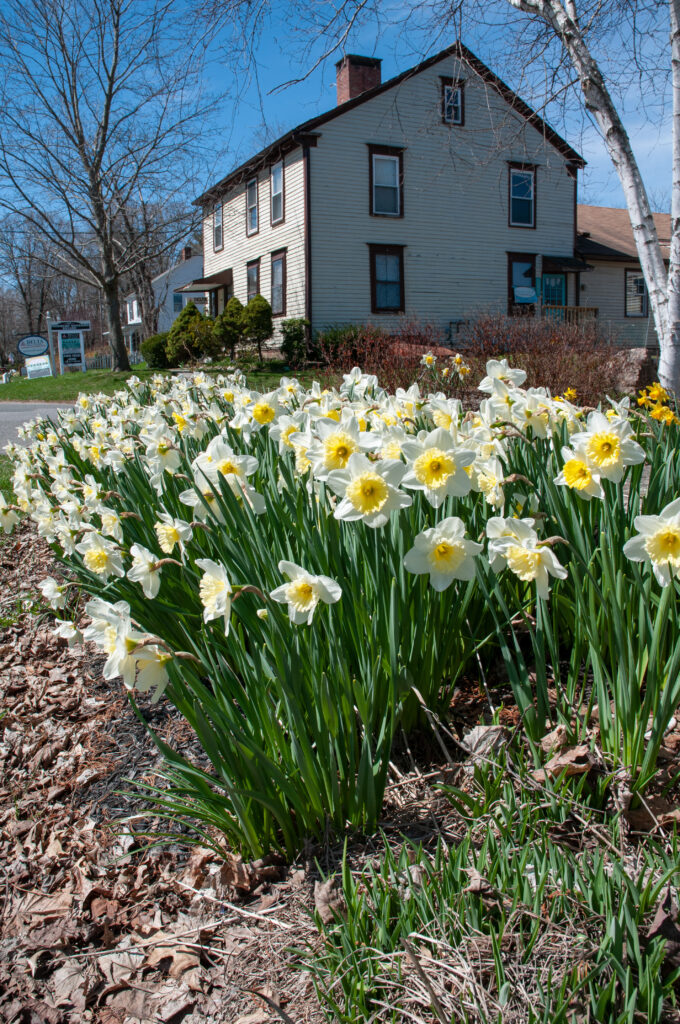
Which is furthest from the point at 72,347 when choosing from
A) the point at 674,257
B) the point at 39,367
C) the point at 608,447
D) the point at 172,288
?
the point at 608,447

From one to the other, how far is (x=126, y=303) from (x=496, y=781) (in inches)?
2516

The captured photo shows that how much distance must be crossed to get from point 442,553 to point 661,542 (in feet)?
1.53

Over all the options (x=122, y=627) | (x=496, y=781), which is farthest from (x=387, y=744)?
(x=122, y=627)

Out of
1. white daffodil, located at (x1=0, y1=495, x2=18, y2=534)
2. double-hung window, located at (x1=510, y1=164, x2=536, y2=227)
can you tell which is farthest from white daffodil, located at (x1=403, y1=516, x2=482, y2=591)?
double-hung window, located at (x1=510, y1=164, x2=536, y2=227)

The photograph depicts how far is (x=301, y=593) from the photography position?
158cm

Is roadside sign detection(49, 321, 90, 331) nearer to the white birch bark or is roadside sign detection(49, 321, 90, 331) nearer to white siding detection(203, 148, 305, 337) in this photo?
white siding detection(203, 148, 305, 337)

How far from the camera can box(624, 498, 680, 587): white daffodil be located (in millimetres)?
1520

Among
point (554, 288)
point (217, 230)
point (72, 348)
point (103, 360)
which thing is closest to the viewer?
point (554, 288)

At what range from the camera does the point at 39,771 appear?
8.33 feet

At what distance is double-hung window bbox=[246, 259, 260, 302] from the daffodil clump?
74.9ft

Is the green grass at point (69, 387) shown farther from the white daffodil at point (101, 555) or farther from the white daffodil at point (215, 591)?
the white daffodil at point (215, 591)

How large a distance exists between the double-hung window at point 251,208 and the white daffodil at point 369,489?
2428 cm

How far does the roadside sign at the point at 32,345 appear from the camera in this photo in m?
36.7

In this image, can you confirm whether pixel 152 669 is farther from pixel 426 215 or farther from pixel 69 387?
pixel 426 215
